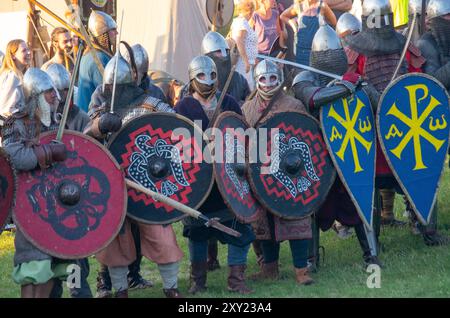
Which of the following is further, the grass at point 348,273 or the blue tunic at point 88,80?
the blue tunic at point 88,80

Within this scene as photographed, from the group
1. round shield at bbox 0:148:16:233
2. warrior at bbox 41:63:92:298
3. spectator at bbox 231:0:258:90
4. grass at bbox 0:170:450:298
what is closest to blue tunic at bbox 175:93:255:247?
grass at bbox 0:170:450:298

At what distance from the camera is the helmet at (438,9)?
9133 millimetres

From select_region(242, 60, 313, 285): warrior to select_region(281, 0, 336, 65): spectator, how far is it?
10.6 feet

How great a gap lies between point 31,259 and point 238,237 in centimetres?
164

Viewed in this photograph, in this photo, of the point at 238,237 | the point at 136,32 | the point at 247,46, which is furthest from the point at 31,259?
the point at 136,32

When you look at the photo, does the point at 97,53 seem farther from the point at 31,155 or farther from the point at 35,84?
the point at 31,155

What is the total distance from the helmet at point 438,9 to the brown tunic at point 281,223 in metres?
1.70

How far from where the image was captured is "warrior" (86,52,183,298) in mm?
7637

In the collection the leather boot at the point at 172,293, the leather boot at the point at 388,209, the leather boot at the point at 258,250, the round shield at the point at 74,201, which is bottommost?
the leather boot at the point at 172,293

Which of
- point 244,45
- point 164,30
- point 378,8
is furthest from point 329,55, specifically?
point 164,30

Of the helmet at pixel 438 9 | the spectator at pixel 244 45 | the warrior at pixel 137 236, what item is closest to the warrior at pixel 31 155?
the warrior at pixel 137 236

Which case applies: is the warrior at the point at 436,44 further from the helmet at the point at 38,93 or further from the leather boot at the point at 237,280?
the helmet at the point at 38,93

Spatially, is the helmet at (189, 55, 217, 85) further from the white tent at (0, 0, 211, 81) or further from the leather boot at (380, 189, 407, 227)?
the white tent at (0, 0, 211, 81)

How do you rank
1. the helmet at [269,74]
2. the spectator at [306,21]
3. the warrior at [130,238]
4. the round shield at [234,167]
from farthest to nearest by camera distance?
1. the spectator at [306,21]
2. the helmet at [269,74]
3. the warrior at [130,238]
4. the round shield at [234,167]
